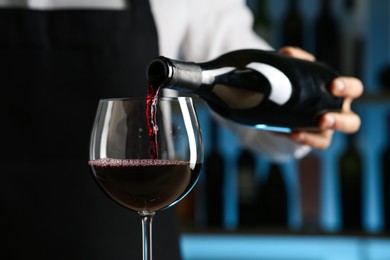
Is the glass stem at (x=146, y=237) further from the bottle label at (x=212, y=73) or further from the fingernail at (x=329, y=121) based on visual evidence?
the fingernail at (x=329, y=121)

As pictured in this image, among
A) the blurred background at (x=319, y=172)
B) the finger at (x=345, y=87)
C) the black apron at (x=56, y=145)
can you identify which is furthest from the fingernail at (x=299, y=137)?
the blurred background at (x=319, y=172)

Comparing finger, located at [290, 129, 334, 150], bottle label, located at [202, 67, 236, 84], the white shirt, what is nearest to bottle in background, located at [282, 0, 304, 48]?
the white shirt

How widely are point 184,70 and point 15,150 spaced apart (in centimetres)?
44

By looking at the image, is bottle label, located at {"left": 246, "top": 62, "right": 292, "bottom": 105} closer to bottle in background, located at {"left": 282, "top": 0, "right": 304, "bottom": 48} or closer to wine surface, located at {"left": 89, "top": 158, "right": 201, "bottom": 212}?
wine surface, located at {"left": 89, "top": 158, "right": 201, "bottom": 212}

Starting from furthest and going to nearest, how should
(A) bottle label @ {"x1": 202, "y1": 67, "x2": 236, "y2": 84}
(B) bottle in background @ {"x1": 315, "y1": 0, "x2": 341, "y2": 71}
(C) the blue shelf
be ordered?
(C) the blue shelf < (B) bottle in background @ {"x1": 315, "y1": 0, "x2": 341, "y2": 71} < (A) bottle label @ {"x1": 202, "y1": 67, "x2": 236, "y2": 84}

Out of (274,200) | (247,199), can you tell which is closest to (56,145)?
(247,199)

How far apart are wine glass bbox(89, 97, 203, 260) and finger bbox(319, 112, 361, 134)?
41 cm

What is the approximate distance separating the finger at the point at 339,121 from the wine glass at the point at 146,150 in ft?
1.36

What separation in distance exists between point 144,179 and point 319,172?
4.58ft

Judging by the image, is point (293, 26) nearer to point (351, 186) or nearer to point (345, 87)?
point (351, 186)

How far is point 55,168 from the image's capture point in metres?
1.13

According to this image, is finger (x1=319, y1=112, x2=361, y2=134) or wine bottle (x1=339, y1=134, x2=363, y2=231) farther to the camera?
wine bottle (x1=339, y1=134, x2=363, y2=231)

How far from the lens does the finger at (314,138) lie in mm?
1184

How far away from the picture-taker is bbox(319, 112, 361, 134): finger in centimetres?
112
